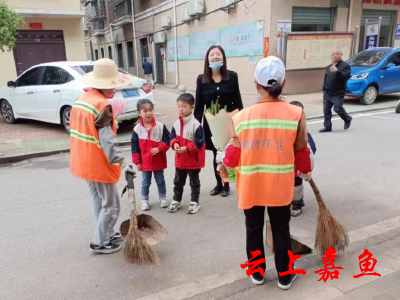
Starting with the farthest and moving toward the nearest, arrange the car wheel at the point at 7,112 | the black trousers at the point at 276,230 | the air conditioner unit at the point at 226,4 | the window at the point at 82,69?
1. the air conditioner unit at the point at 226,4
2. the car wheel at the point at 7,112
3. the window at the point at 82,69
4. the black trousers at the point at 276,230

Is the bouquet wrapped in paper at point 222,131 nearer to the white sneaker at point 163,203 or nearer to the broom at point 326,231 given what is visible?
the broom at point 326,231

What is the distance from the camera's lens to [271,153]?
2223 millimetres

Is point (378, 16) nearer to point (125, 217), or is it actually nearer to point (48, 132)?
point (48, 132)

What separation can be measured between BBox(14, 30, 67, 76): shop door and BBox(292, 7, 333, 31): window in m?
8.89

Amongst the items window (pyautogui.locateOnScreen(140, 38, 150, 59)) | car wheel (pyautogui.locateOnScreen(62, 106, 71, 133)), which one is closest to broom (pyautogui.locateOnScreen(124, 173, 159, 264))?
car wheel (pyautogui.locateOnScreen(62, 106, 71, 133))

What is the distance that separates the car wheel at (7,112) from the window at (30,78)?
2.83 ft

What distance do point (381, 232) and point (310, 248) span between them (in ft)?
2.63

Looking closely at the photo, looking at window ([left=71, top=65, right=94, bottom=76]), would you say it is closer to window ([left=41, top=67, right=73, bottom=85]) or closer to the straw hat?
window ([left=41, top=67, right=73, bottom=85])

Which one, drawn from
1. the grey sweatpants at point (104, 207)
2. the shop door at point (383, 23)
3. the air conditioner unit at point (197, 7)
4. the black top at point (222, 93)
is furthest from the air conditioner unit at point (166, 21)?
the grey sweatpants at point (104, 207)

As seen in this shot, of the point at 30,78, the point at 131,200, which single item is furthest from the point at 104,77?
the point at 30,78

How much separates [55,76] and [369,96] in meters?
8.97

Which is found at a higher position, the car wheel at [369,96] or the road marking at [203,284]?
the car wheel at [369,96]

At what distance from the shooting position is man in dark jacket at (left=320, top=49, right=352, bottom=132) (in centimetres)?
706

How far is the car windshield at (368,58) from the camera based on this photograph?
36.2 feet
